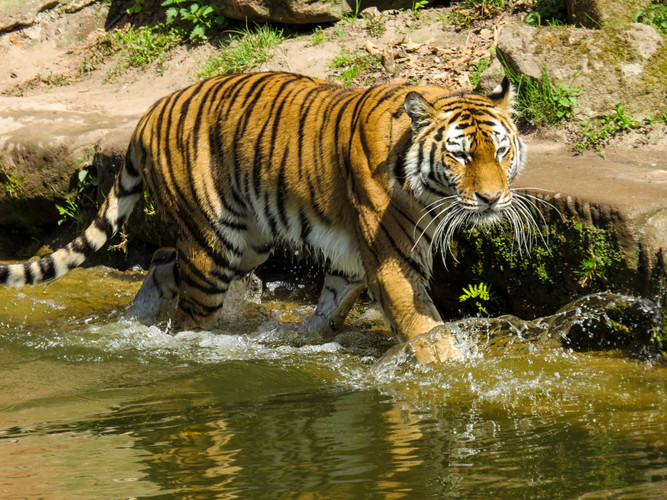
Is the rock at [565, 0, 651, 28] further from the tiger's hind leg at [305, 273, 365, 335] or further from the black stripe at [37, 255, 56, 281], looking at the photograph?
the black stripe at [37, 255, 56, 281]

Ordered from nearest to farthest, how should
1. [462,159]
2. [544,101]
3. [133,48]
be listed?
[462,159], [544,101], [133,48]

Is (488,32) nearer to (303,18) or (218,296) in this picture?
(303,18)

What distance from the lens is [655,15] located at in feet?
18.5

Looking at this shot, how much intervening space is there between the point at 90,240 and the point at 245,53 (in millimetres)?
3079

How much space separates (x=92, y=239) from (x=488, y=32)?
3468 millimetres

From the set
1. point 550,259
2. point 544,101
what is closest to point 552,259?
point 550,259

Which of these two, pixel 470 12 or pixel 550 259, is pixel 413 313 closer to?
pixel 550 259

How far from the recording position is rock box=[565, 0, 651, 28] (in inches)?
221

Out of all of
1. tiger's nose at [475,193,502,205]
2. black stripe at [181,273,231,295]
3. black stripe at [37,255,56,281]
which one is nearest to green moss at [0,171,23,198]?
black stripe at [37,255,56,281]

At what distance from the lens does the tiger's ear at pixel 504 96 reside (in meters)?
3.65

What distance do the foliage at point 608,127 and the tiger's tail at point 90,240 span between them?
248 centimetres

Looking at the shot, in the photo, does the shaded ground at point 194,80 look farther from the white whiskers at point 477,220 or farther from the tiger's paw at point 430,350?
the tiger's paw at point 430,350

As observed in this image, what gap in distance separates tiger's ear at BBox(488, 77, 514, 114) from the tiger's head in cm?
3

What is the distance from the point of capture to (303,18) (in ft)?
23.8
